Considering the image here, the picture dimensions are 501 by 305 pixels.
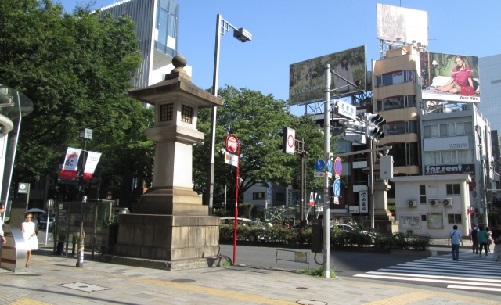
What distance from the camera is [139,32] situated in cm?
5969

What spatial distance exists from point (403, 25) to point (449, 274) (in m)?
53.0

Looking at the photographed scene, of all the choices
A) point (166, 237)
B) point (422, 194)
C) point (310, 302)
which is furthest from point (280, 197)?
point (310, 302)

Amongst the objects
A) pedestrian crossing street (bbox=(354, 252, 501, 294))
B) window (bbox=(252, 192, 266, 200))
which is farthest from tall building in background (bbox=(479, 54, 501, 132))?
pedestrian crossing street (bbox=(354, 252, 501, 294))

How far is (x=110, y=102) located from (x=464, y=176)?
30114 mm

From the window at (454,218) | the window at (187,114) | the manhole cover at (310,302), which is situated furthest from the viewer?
the window at (454,218)

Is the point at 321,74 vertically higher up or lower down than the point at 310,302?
higher up

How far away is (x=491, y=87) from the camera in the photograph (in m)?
121

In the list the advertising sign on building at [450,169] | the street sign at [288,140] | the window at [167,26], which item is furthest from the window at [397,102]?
the street sign at [288,140]

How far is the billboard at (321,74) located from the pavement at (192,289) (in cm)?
4749

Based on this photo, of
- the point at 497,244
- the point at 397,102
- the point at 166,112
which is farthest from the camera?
the point at 397,102

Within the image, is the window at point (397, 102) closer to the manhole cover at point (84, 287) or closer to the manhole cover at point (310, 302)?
the manhole cover at point (310, 302)

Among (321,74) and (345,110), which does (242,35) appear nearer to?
(345,110)

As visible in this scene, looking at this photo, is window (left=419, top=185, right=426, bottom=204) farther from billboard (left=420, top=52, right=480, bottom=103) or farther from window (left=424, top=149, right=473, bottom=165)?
billboard (left=420, top=52, right=480, bottom=103)

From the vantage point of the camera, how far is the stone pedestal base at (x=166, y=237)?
12.6m
